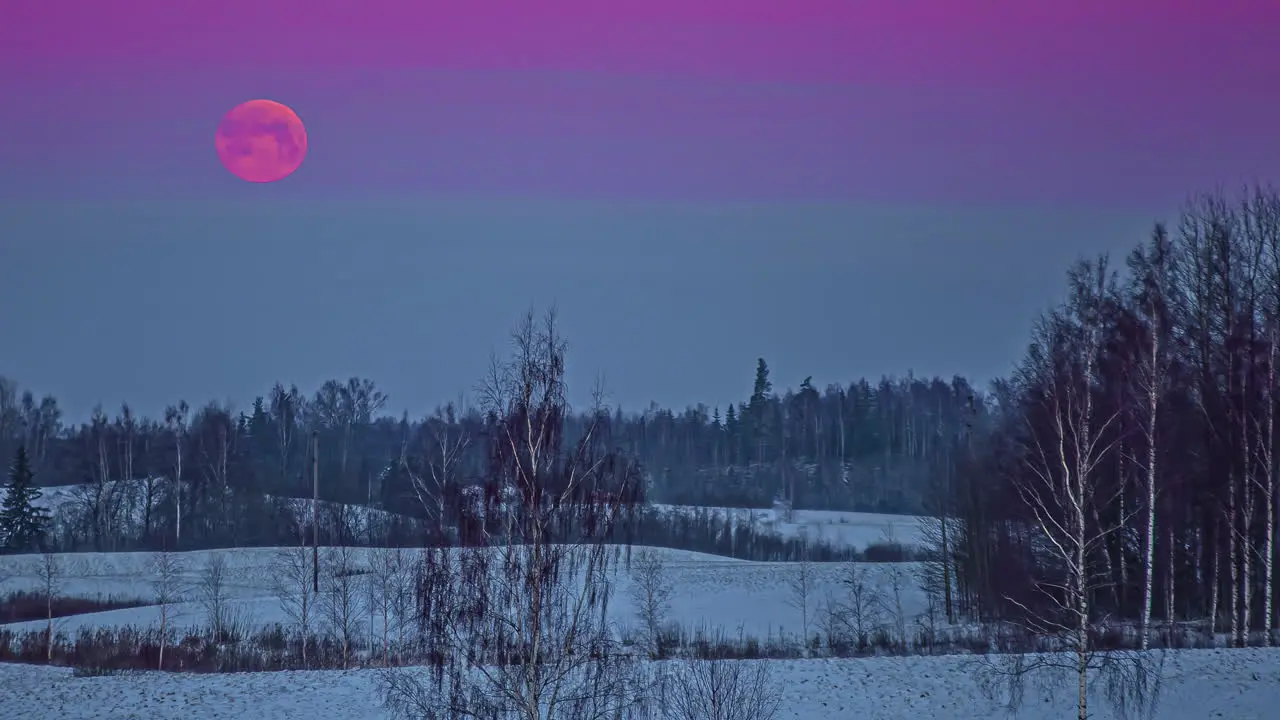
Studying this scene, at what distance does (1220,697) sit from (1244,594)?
5.85m

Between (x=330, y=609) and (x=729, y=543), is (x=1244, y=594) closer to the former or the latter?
(x=330, y=609)

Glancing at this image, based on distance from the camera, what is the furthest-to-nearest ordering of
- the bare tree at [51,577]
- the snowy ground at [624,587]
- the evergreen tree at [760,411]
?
the evergreen tree at [760,411], the snowy ground at [624,587], the bare tree at [51,577]

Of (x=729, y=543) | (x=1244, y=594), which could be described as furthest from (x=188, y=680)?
(x=729, y=543)

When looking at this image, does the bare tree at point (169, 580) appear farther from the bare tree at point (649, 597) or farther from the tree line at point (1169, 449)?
the tree line at point (1169, 449)

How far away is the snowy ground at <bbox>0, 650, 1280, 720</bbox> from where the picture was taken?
2128 centimetres

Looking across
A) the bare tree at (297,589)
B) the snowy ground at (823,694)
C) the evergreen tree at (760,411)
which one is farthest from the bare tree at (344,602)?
the evergreen tree at (760,411)

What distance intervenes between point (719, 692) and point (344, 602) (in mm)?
17248

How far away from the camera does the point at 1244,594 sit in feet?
85.0

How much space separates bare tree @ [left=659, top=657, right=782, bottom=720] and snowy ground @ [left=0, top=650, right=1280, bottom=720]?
832mm

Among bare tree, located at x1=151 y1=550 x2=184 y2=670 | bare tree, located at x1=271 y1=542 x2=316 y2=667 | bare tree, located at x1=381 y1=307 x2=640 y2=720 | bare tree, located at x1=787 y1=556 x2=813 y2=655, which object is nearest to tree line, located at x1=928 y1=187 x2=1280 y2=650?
bare tree, located at x1=787 y1=556 x2=813 y2=655

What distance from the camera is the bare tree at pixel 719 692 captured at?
14.2 metres

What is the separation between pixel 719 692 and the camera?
15094 millimetres

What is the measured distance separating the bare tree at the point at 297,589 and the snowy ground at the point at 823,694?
15.4 feet

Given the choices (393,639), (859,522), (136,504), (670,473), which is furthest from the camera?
(670,473)
